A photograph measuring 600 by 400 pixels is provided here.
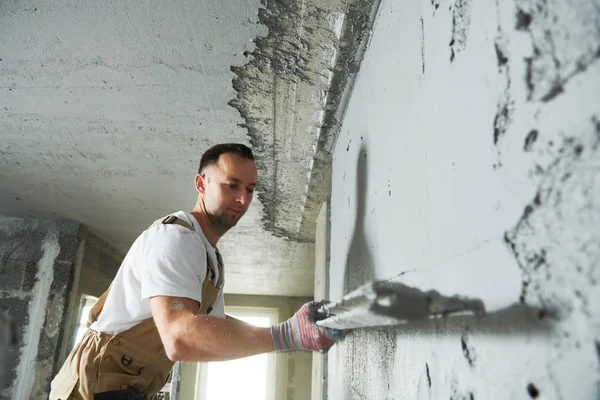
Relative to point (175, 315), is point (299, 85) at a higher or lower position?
higher

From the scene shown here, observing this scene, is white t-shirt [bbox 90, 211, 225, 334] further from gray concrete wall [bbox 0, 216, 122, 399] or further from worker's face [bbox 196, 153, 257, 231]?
gray concrete wall [bbox 0, 216, 122, 399]

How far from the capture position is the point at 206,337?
97 cm

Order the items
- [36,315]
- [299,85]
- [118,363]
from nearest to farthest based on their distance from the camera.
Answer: [118,363], [299,85], [36,315]

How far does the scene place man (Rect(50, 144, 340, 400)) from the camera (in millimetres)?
996

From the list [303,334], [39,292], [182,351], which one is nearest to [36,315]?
[39,292]

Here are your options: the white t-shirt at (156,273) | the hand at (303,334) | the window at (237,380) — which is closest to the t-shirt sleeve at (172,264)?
the white t-shirt at (156,273)

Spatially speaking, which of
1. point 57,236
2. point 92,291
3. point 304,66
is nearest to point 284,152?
point 304,66

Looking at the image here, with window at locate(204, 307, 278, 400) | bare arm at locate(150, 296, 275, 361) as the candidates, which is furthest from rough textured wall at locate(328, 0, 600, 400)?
window at locate(204, 307, 278, 400)

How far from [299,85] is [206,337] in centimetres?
105

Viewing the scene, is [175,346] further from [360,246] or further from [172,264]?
[360,246]

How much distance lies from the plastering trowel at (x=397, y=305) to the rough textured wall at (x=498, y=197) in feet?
0.05

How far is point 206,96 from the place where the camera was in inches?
70.7

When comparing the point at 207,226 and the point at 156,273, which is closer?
the point at 156,273

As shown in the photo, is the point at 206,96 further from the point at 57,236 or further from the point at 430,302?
the point at 57,236
